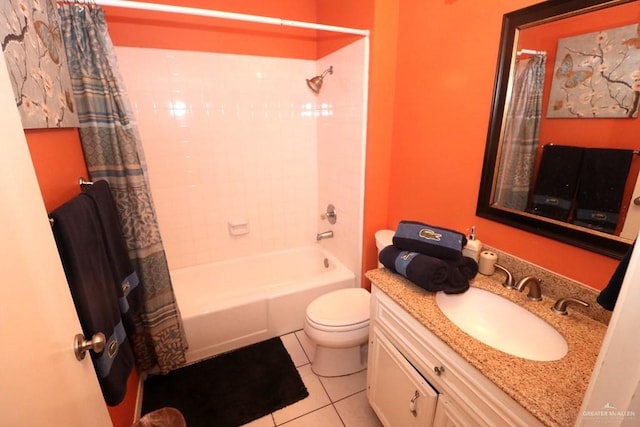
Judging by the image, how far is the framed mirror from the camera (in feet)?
2.99

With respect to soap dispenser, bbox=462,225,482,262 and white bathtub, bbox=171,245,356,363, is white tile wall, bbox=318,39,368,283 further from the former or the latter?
soap dispenser, bbox=462,225,482,262

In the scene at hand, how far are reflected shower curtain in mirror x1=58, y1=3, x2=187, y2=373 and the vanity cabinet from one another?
3.88 feet

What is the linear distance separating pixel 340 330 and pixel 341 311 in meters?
0.14

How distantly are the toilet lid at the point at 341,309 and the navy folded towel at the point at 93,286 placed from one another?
36.3 inches

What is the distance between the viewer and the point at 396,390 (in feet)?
Answer: 4.03

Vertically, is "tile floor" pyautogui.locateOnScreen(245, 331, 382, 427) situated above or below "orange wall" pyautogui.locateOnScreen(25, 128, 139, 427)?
below

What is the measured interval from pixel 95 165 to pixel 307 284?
4.73 feet

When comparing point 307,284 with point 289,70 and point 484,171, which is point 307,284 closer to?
point 484,171

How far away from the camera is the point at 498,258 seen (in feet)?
4.38

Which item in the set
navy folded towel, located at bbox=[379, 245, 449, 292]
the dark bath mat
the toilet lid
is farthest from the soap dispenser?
the dark bath mat

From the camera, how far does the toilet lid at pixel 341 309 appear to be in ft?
5.39

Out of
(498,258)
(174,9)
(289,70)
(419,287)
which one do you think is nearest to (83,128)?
(174,9)

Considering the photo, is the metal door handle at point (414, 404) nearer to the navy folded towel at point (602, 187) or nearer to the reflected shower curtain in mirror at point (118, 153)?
the navy folded towel at point (602, 187)

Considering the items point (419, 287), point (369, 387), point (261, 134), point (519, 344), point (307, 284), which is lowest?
point (369, 387)
